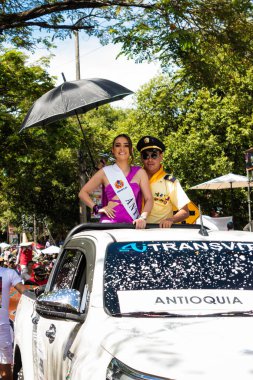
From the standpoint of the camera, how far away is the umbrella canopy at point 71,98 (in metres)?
7.71

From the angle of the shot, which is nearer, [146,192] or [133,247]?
[133,247]

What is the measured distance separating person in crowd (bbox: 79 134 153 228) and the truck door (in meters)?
0.76

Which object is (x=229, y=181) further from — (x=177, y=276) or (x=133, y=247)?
(x=177, y=276)

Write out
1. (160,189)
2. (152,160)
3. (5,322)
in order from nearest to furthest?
(160,189), (152,160), (5,322)

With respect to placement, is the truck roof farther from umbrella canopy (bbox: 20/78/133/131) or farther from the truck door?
umbrella canopy (bbox: 20/78/133/131)

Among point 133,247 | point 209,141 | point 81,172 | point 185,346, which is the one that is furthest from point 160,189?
point 209,141

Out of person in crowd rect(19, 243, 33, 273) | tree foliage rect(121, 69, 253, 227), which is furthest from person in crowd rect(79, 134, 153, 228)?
tree foliage rect(121, 69, 253, 227)

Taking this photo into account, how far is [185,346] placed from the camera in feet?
9.30

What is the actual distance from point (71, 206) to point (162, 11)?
1558 inches

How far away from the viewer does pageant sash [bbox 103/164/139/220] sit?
5488 millimetres

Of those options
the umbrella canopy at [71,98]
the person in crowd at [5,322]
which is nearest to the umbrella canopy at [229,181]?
the umbrella canopy at [71,98]

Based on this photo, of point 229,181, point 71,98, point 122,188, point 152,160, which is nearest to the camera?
point 122,188

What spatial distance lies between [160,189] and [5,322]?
2212 millimetres

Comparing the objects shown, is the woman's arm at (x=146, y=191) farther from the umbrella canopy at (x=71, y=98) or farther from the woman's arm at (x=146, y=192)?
the umbrella canopy at (x=71, y=98)
